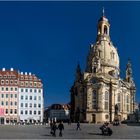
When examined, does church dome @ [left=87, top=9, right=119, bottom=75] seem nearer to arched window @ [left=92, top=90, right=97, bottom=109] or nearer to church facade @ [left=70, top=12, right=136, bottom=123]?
church facade @ [left=70, top=12, right=136, bottom=123]

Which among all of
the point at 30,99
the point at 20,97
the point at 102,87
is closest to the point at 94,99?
the point at 102,87

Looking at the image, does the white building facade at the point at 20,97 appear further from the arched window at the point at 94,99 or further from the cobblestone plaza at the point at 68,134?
the cobblestone plaza at the point at 68,134

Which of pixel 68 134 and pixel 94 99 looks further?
pixel 94 99

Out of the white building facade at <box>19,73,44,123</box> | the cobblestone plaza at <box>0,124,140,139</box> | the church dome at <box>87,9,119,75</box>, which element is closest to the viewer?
the cobblestone plaza at <box>0,124,140,139</box>

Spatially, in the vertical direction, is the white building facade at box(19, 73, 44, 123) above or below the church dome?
below

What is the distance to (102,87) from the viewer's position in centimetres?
11844

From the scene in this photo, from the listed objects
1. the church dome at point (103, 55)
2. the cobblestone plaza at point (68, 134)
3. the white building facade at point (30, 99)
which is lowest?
A: the cobblestone plaza at point (68, 134)

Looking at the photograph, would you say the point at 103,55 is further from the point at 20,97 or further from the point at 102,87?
the point at 20,97

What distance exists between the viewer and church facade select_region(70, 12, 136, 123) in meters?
118

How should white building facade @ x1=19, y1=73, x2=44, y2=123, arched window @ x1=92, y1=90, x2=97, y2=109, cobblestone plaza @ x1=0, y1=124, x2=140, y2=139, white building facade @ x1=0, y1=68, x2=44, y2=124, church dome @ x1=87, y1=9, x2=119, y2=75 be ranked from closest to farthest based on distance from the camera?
cobblestone plaza @ x1=0, y1=124, x2=140, y2=139 < white building facade @ x1=0, y1=68, x2=44, y2=124 < white building facade @ x1=19, y1=73, x2=44, y2=123 < arched window @ x1=92, y1=90, x2=97, y2=109 < church dome @ x1=87, y1=9, x2=119, y2=75

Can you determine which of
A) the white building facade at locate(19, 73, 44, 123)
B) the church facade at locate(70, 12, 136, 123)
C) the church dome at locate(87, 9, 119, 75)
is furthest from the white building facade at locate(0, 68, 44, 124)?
the church dome at locate(87, 9, 119, 75)

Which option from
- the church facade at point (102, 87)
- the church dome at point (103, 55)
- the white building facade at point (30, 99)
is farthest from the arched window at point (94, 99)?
the white building facade at point (30, 99)

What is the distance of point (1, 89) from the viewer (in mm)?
113312

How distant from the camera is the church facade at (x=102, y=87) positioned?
387ft
